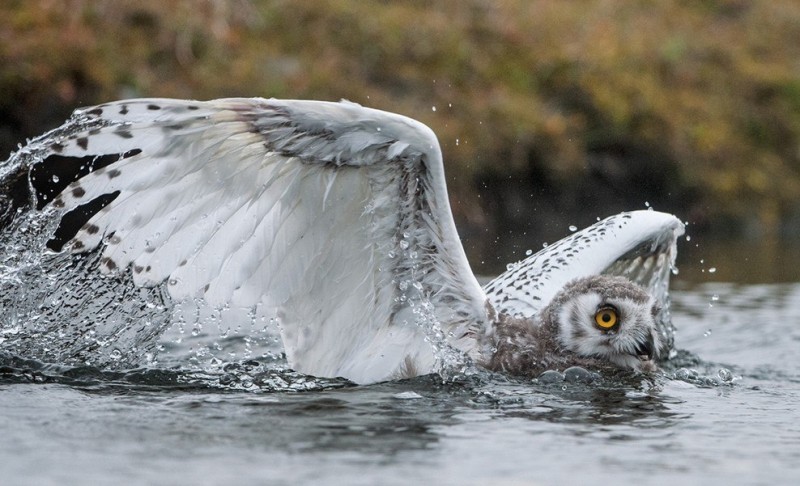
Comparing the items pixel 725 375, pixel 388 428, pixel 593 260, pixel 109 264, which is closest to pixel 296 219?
pixel 109 264

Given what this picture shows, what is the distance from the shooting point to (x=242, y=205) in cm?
493

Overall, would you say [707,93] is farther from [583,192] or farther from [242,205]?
[242,205]

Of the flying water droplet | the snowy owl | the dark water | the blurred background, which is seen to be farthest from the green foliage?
the dark water

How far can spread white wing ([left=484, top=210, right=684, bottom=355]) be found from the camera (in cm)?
610

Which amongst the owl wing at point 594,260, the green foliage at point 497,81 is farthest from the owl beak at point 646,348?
the green foliage at point 497,81

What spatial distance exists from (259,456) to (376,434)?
52 cm

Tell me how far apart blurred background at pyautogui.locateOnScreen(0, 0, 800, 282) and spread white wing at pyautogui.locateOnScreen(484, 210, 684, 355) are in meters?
A: 2.51

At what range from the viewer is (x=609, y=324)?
5430 mm

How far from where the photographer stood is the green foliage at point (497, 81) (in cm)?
1109

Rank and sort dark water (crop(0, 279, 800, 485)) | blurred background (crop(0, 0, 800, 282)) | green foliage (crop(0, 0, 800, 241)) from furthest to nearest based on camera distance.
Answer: green foliage (crop(0, 0, 800, 241)) → blurred background (crop(0, 0, 800, 282)) → dark water (crop(0, 279, 800, 485))

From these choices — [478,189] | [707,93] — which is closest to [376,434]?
[478,189]

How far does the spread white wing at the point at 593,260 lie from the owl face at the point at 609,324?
47 cm

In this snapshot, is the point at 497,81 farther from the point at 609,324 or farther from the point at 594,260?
the point at 609,324

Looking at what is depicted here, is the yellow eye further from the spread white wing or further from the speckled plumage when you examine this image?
Result: the spread white wing
